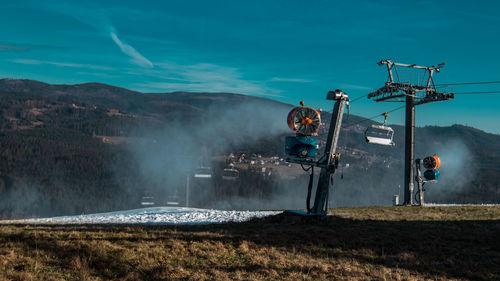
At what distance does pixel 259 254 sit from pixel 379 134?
2374 centimetres

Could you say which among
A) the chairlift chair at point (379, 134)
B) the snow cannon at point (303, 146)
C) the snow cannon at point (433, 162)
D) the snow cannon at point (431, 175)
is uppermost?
the chairlift chair at point (379, 134)

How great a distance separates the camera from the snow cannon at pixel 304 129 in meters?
23.0

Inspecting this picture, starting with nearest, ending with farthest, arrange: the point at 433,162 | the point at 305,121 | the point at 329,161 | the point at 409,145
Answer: the point at 305,121 → the point at 329,161 → the point at 409,145 → the point at 433,162

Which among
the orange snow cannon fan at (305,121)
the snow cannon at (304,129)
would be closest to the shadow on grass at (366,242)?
the snow cannon at (304,129)

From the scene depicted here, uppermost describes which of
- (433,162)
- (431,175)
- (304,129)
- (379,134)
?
(379,134)

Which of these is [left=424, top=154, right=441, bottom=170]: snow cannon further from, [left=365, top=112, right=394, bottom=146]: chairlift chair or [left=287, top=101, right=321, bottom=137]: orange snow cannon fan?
[left=287, top=101, right=321, bottom=137]: orange snow cannon fan

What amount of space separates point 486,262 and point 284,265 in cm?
726

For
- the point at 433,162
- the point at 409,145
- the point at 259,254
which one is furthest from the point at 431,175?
the point at 259,254

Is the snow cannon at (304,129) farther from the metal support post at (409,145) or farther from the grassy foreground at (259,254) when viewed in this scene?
the metal support post at (409,145)

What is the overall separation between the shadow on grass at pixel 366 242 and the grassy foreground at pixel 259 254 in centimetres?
4

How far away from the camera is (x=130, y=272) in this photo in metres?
10.9

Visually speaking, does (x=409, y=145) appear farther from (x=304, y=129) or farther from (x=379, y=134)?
(x=304, y=129)

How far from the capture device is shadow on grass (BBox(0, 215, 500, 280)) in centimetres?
1226

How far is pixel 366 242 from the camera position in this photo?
1622 cm
